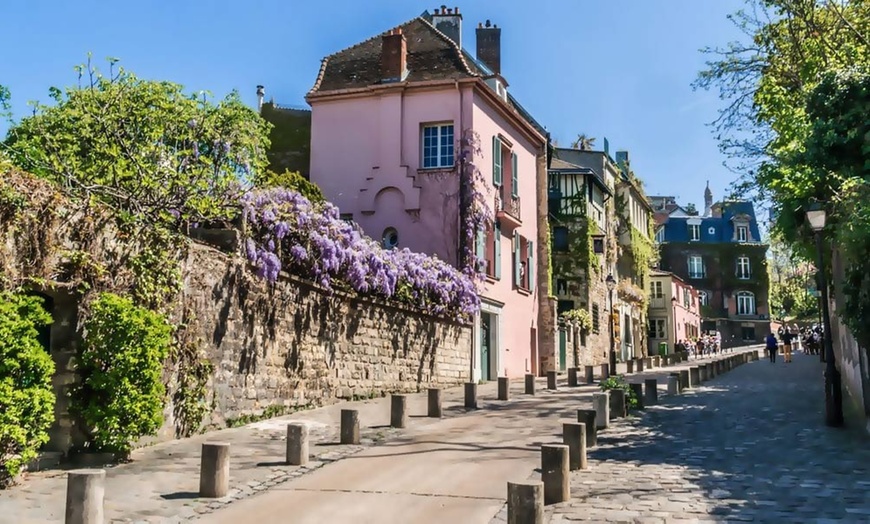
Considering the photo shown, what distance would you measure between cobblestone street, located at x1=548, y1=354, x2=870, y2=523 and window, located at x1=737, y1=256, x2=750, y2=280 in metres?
58.8

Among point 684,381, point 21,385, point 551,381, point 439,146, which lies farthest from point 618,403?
point 439,146

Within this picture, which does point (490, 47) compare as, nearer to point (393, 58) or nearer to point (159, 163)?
point (393, 58)

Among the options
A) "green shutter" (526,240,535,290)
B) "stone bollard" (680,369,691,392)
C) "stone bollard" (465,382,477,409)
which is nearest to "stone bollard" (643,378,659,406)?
"stone bollard" (680,369,691,392)

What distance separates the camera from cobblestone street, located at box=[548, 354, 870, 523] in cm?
724

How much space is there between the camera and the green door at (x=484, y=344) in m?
24.6

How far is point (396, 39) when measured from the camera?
24781 millimetres

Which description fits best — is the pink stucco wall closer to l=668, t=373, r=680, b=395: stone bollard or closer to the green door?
the green door

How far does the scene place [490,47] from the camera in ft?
104

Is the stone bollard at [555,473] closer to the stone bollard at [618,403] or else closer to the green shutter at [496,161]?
the stone bollard at [618,403]

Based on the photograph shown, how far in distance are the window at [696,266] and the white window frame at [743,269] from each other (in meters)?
3.25

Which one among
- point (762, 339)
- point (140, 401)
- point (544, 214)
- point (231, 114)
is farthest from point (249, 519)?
point (762, 339)

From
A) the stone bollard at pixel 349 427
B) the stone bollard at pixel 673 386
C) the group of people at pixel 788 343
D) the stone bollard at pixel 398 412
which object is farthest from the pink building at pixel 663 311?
the stone bollard at pixel 349 427

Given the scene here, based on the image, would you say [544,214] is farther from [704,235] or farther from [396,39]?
[704,235]

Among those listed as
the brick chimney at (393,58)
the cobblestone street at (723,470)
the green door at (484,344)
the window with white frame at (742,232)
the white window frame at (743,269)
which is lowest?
the cobblestone street at (723,470)
